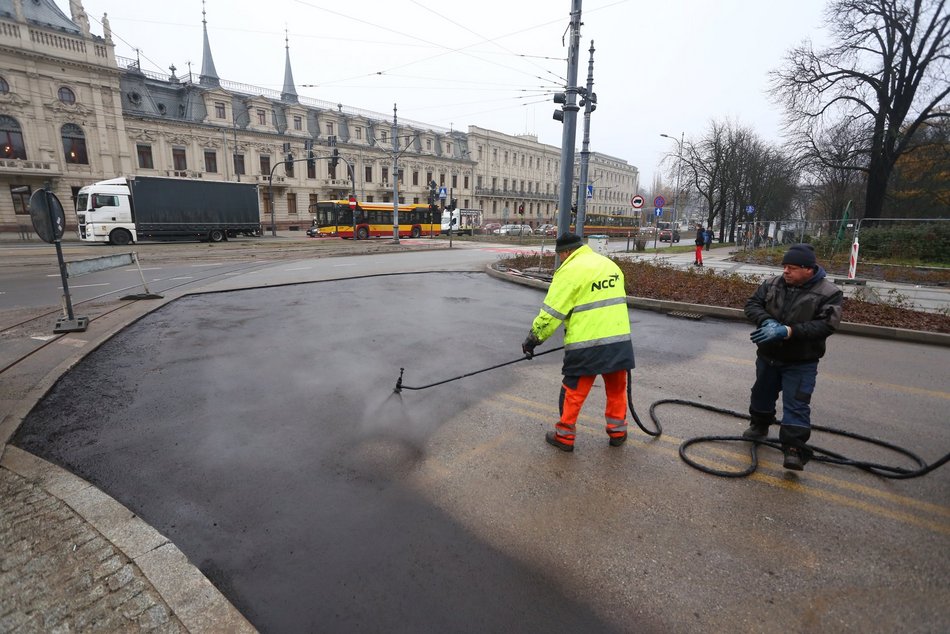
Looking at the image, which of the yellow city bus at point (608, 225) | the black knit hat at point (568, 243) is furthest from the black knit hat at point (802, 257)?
the yellow city bus at point (608, 225)

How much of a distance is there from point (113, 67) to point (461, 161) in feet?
138

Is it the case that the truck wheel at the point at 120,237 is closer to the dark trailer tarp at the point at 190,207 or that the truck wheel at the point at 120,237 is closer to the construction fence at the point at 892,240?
the dark trailer tarp at the point at 190,207

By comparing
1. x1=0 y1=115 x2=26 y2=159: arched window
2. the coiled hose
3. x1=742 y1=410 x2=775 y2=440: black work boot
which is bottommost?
the coiled hose

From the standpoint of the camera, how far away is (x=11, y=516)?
9.34ft

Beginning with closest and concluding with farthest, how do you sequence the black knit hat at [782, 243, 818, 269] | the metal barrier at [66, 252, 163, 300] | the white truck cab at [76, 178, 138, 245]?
the black knit hat at [782, 243, 818, 269] < the metal barrier at [66, 252, 163, 300] < the white truck cab at [76, 178, 138, 245]

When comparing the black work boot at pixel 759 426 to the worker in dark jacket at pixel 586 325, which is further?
the black work boot at pixel 759 426

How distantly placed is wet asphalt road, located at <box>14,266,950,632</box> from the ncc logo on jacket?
138cm

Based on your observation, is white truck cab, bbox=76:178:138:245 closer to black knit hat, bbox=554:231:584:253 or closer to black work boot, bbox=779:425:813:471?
black knit hat, bbox=554:231:584:253

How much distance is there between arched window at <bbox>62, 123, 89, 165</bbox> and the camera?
36812 mm

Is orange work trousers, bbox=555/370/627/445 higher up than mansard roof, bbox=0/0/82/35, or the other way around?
mansard roof, bbox=0/0/82/35

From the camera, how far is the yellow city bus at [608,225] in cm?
5331

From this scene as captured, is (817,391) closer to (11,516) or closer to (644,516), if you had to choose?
(644,516)

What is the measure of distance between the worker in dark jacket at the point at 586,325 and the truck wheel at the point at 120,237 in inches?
1153

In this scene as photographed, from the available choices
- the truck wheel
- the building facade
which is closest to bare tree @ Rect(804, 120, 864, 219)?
the building facade
